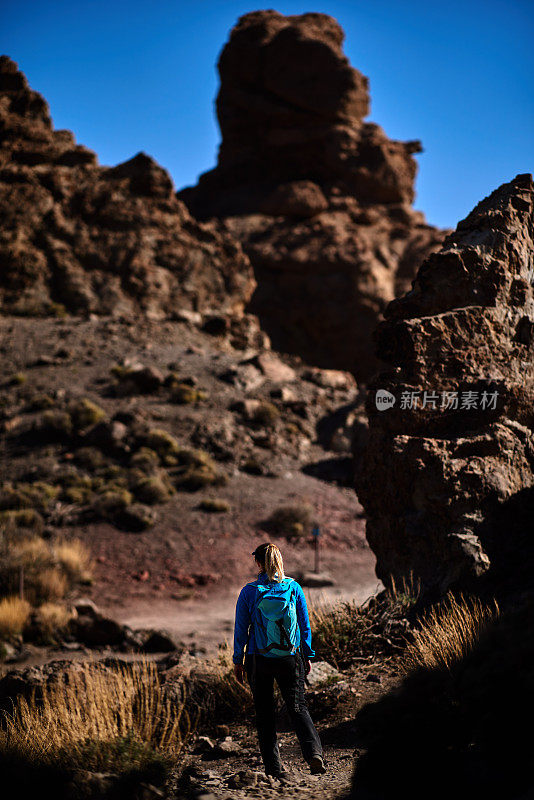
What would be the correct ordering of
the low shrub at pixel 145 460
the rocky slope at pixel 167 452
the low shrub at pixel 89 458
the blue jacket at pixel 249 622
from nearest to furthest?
the blue jacket at pixel 249 622 → the rocky slope at pixel 167 452 → the low shrub at pixel 145 460 → the low shrub at pixel 89 458

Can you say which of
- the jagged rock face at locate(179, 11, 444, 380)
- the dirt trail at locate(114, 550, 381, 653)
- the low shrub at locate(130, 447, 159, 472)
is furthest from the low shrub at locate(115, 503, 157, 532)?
the jagged rock face at locate(179, 11, 444, 380)

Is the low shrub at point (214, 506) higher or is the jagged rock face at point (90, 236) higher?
the jagged rock face at point (90, 236)

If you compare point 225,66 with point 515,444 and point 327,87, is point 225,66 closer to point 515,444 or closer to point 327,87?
point 327,87

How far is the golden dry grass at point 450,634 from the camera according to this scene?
4.82 metres

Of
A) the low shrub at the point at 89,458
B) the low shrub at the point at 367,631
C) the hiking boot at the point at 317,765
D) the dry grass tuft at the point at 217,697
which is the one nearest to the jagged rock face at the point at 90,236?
the low shrub at the point at 89,458

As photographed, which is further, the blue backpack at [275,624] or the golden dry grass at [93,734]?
the golden dry grass at [93,734]

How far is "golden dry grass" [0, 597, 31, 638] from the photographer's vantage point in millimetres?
10593

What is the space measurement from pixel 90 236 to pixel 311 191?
65.5 feet

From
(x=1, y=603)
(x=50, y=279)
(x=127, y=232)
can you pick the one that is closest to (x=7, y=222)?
(x=50, y=279)

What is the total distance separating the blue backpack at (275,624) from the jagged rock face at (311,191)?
39591mm

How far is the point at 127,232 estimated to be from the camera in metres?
35.1

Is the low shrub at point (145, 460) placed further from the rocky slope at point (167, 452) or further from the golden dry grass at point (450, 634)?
the golden dry grass at point (450, 634)

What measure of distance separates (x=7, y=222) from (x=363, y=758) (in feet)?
111

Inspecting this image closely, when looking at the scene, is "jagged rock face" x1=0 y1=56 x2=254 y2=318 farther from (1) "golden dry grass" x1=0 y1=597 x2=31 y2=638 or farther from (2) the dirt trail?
(1) "golden dry grass" x1=0 y1=597 x2=31 y2=638
